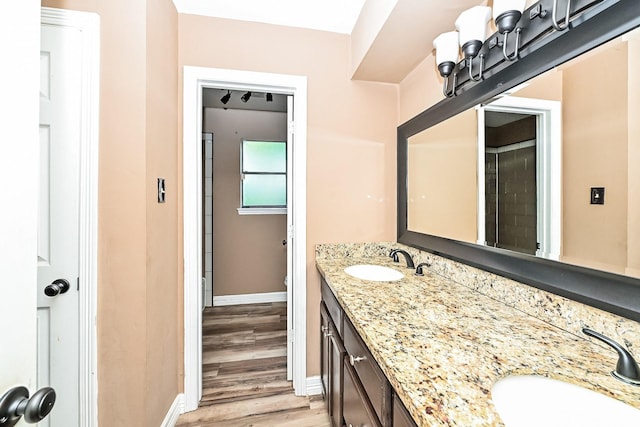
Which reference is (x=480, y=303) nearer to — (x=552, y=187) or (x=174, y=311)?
(x=552, y=187)

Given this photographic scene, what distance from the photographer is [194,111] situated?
169 cm

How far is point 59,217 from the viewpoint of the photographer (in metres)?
1.16

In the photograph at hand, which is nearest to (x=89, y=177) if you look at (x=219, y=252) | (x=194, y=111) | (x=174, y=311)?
(x=194, y=111)

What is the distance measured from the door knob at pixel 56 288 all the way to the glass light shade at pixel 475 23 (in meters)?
2.01

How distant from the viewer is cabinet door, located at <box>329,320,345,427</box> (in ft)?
4.13

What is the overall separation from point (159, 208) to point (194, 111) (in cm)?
68

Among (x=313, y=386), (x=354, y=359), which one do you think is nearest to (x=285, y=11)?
(x=354, y=359)

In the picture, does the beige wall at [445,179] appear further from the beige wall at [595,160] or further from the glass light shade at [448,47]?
the beige wall at [595,160]

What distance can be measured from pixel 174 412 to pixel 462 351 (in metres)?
1.76

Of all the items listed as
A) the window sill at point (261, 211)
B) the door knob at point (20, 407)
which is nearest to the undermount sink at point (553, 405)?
the door knob at point (20, 407)

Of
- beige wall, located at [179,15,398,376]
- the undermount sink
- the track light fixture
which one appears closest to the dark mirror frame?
the undermount sink

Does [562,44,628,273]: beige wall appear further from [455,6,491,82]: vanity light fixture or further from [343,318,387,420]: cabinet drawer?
[343,318,387,420]: cabinet drawer

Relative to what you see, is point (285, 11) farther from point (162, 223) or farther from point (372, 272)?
point (372, 272)

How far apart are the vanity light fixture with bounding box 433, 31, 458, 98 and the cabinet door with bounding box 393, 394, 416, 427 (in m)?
1.36
